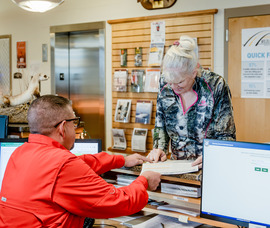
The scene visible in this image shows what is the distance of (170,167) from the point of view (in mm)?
1841

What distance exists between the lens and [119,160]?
196cm

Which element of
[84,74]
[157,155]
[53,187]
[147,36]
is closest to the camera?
[53,187]

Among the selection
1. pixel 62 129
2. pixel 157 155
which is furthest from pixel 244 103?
pixel 62 129

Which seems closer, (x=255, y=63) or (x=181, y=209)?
(x=181, y=209)

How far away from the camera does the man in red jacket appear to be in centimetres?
134

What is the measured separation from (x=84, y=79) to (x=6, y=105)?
227cm

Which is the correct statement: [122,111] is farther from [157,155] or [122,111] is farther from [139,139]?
[157,155]

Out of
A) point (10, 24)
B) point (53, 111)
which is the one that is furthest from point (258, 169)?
point (10, 24)

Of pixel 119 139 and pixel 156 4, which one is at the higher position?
pixel 156 4

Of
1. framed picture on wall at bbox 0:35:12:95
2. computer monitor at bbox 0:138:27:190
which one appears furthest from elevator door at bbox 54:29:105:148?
computer monitor at bbox 0:138:27:190

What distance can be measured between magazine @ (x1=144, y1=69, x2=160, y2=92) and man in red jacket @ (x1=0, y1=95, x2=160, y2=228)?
3.05m

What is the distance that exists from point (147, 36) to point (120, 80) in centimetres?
71

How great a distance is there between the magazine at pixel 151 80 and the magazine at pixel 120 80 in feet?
1.05

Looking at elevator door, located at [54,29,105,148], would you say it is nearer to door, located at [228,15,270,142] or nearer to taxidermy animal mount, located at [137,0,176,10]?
taxidermy animal mount, located at [137,0,176,10]
